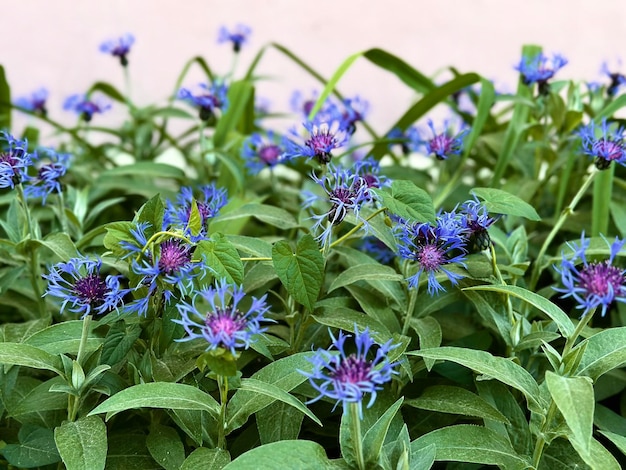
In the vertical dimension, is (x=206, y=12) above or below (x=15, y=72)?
above

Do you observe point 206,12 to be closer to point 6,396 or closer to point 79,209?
point 79,209

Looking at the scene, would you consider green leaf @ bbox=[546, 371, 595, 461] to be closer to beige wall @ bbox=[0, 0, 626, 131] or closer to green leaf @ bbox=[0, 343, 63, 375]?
green leaf @ bbox=[0, 343, 63, 375]

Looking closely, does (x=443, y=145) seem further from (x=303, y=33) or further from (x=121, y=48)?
(x=303, y=33)

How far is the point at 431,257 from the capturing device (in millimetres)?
507

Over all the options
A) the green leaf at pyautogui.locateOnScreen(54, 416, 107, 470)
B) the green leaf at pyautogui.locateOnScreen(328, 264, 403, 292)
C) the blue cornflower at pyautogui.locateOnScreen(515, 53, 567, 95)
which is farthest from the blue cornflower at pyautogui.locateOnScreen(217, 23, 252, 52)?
the green leaf at pyautogui.locateOnScreen(54, 416, 107, 470)

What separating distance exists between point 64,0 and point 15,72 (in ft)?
0.63

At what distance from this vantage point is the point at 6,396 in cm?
54

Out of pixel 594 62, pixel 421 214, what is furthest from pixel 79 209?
pixel 594 62

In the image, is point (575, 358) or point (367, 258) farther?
point (367, 258)

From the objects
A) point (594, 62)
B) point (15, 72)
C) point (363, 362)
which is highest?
point (594, 62)

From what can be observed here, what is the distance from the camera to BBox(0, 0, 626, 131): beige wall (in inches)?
64.8

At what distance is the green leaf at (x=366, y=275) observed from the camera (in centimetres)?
56

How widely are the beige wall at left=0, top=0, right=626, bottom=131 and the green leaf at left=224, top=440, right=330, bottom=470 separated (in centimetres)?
134

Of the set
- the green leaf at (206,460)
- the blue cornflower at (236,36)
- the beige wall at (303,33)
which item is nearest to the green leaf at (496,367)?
the green leaf at (206,460)
